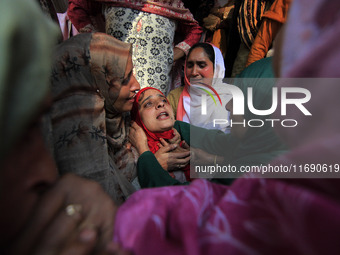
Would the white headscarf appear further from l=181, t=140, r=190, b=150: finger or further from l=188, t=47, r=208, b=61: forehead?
l=181, t=140, r=190, b=150: finger

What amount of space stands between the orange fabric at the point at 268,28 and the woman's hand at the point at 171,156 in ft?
4.22

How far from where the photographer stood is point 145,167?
4.22 feet

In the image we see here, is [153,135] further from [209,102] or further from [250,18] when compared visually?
Result: [250,18]

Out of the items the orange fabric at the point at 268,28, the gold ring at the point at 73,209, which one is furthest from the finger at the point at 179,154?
the orange fabric at the point at 268,28

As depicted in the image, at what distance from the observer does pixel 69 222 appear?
0.41 metres

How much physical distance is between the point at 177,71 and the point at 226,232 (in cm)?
251

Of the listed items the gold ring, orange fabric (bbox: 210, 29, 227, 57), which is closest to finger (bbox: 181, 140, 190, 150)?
the gold ring

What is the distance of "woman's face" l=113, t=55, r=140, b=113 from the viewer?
120 centimetres

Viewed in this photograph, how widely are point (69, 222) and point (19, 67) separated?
270mm

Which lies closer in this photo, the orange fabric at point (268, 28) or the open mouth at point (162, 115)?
the open mouth at point (162, 115)

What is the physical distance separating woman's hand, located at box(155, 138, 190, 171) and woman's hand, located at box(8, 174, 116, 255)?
97 centimetres

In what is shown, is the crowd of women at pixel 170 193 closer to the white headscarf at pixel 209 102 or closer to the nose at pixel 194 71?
the white headscarf at pixel 209 102

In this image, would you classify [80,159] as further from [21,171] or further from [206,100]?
[206,100]

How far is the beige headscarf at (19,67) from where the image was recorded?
0.31m
